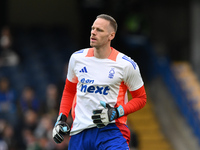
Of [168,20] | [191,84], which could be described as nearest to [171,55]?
[168,20]

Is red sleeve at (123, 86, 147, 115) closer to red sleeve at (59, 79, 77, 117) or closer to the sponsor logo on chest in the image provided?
the sponsor logo on chest

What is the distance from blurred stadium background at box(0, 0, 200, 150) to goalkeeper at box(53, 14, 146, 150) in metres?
5.57

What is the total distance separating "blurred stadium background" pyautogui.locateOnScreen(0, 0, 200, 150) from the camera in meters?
12.8

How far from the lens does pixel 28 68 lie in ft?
50.5

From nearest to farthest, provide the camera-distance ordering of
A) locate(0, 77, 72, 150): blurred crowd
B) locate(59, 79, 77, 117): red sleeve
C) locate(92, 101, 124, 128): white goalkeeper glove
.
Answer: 1. locate(92, 101, 124, 128): white goalkeeper glove
2. locate(59, 79, 77, 117): red sleeve
3. locate(0, 77, 72, 150): blurred crowd

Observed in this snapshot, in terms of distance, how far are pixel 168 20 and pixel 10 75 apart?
6.45 meters

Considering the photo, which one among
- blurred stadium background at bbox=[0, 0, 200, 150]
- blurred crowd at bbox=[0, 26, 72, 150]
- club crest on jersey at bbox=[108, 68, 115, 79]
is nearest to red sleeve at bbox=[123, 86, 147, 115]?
club crest on jersey at bbox=[108, 68, 115, 79]

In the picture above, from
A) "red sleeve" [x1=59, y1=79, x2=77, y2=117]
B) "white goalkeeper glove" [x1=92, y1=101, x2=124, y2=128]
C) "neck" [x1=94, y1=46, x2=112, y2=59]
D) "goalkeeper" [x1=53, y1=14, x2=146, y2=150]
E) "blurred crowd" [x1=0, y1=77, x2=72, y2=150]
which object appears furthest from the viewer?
"blurred crowd" [x1=0, y1=77, x2=72, y2=150]

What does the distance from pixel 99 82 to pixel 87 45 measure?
1206cm

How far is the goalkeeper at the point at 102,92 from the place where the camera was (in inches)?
225

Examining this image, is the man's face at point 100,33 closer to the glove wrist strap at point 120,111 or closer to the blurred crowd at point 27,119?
the glove wrist strap at point 120,111

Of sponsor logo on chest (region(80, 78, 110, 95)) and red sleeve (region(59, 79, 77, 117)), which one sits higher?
sponsor logo on chest (region(80, 78, 110, 95))

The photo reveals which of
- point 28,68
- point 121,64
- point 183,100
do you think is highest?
point 121,64

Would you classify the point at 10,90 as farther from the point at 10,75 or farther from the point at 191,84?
the point at 191,84
